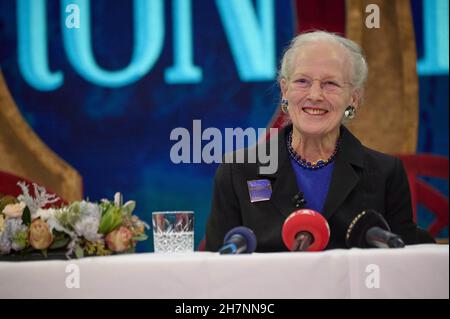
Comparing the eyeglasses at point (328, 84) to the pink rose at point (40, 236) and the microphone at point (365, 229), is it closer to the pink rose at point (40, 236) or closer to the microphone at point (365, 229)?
the microphone at point (365, 229)

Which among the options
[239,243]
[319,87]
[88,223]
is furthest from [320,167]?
[88,223]

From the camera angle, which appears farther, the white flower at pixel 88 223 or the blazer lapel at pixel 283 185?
Answer: the blazer lapel at pixel 283 185

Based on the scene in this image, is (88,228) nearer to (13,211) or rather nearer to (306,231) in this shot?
(13,211)

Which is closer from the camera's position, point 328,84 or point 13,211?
point 13,211

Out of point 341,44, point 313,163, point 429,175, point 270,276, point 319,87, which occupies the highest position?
point 341,44

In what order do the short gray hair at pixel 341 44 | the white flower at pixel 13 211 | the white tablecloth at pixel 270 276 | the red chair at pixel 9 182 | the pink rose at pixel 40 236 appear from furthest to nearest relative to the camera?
→ the red chair at pixel 9 182, the short gray hair at pixel 341 44, the white flower at pixel 13 211, the pink rose at pixel 40 236, the white tablecloth at pixel 270 276

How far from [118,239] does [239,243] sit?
0.38m

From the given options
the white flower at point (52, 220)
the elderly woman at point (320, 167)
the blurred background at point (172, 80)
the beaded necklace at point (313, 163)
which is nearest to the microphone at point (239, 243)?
the white flower at point (52, 220)

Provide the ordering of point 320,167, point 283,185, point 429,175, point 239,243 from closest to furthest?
point 239,243, point 283,185, point 320,167, point 429,175

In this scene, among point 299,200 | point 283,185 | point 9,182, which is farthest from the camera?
point 9,182

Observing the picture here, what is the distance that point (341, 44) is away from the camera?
8.90 ft

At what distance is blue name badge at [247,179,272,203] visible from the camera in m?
2.60

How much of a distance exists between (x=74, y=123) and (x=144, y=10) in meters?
0.96

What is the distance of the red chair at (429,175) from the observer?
4.73 metres
